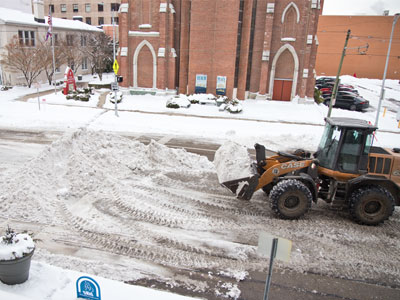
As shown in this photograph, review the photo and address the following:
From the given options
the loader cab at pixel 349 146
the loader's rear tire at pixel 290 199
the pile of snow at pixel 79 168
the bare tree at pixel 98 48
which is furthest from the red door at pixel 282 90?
the loader's rear tire at pixel 290 199

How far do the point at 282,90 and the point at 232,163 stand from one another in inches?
935

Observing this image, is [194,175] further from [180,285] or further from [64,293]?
[64,293]

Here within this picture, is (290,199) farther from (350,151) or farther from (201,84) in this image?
Result: (201,84)

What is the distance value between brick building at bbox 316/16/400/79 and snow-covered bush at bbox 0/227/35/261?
59164 mm

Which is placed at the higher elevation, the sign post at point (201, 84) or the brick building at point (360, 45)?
the brick building at point (360, 45)

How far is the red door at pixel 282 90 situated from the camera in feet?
103

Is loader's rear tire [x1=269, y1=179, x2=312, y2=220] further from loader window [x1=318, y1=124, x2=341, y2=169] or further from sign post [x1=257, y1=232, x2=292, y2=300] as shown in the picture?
sign post [x1=257, y1=232, x2=292, y2=300]

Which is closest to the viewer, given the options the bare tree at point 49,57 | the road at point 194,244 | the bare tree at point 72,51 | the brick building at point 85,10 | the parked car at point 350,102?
the road at point 194,244

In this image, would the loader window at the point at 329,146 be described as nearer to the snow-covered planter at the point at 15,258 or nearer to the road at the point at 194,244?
the road at the point at 194,244

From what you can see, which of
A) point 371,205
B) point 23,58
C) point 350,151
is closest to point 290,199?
point 350,151

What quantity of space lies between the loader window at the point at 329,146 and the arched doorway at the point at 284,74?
22540 millimetres

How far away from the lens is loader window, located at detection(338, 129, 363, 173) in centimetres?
903

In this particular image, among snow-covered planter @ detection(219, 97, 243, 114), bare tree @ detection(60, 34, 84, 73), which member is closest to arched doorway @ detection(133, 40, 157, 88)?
snow-covered planter @ detection(219, 97, 243, 114)

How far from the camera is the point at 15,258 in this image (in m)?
5.43
